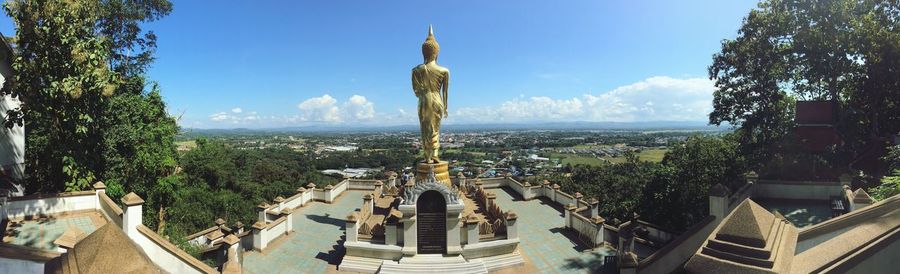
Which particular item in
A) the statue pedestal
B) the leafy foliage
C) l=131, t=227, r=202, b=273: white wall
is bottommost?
the leafy foliage

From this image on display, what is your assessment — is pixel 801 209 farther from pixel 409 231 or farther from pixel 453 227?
pixel 409 231

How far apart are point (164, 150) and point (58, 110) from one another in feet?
26.0

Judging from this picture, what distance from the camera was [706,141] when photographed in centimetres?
2159

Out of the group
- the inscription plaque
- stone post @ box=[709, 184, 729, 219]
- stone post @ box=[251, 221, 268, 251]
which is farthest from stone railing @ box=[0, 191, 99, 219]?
stone post @ box=[709, 184, 729, 219]

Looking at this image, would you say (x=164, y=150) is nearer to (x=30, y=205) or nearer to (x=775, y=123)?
(x=30, y=205)

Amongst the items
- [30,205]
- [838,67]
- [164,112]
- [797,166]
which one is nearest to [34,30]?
[30,205]

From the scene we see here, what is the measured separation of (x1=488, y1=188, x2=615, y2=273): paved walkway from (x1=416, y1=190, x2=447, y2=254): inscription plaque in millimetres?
2766

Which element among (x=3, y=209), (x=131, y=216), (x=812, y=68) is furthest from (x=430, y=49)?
(x=812, y=68)

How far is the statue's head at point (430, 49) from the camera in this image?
15773 millimetres

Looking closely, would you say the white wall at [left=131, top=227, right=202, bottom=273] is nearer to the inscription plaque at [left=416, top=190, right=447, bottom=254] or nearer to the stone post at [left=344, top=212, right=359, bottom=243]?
the stone post at [left=344, top=212, right=359, bottom=243]

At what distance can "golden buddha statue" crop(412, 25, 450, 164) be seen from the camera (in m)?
15.7

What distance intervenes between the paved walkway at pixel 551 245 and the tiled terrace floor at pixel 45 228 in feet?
37.3

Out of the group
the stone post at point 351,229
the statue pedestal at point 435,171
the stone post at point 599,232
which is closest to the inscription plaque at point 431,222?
the stone post at point 351,229

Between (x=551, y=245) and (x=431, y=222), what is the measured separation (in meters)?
4.17
